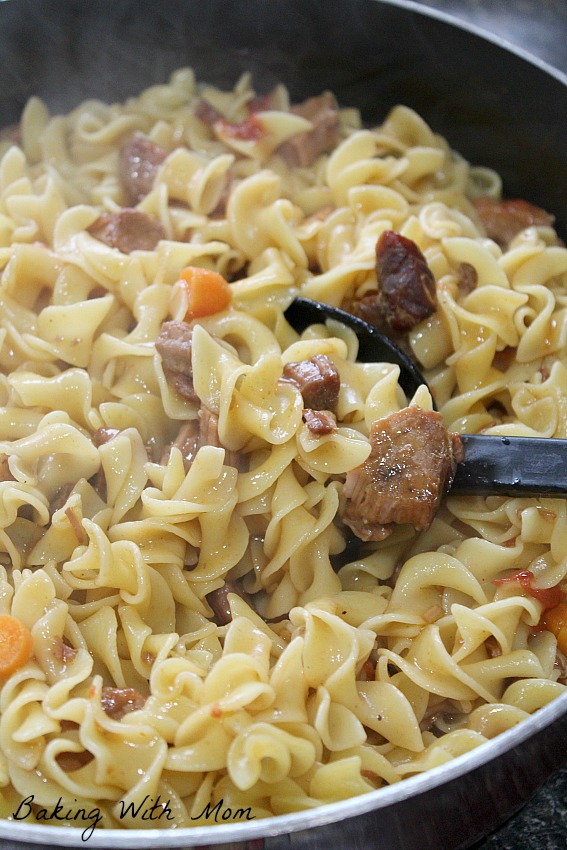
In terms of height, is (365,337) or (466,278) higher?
(466,278)

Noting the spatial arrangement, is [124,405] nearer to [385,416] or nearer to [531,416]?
[385,416]

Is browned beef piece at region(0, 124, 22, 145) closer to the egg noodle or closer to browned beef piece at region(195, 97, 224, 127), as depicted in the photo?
the egg noodle

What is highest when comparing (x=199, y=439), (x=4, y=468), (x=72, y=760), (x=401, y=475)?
(x=401, y=475)

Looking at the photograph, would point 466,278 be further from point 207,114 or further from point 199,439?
point 207,114

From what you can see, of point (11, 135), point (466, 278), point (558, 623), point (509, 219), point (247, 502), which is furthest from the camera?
point (11, 135)

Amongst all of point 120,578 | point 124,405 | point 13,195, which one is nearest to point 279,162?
point 13,195

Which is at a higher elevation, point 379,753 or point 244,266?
point 244,266

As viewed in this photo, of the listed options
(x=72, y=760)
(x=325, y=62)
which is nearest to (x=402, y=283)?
(x=325, y=62)
